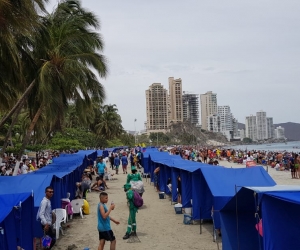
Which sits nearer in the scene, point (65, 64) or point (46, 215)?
point (46, 215)

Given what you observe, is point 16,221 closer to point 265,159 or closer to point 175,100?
point 265,159

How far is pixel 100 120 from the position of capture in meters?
64.6

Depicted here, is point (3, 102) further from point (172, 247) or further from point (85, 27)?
point (172, 247)

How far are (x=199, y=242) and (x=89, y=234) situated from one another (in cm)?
285

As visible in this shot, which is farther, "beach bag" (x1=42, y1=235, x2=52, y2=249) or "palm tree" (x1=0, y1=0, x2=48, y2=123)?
"palm tree" (x1=0, y1=0, x2=48, y2=123)

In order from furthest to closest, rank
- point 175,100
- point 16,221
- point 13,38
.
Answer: point 175,100
point 13,38
point 16,221

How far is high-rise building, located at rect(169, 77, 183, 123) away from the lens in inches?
6673

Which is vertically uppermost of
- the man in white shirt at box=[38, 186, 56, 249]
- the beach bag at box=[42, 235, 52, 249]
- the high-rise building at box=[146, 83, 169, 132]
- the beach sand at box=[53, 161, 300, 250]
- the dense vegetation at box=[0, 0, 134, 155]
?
the high-rise building at box=[146, 83, 169, 132]

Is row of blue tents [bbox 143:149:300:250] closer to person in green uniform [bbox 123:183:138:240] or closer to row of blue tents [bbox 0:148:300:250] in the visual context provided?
row of blue tents [bbox 0:148:300:250]

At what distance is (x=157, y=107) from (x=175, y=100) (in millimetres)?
14613

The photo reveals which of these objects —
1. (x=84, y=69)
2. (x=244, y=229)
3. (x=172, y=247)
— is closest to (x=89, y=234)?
(x=172, y=247)

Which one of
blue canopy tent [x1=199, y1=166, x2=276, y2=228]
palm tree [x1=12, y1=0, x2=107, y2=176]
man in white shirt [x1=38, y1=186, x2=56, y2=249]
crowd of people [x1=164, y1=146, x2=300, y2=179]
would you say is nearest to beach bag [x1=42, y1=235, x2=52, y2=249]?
man in white shirt [x1=38, y1=186, x2=56, y2=249]

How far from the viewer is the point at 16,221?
6168 millimetres

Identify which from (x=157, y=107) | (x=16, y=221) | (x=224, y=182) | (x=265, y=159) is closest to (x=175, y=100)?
(x=157, y=107)
